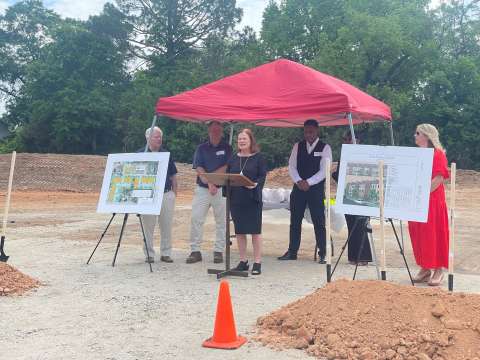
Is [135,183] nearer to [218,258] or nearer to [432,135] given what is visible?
[218,258]

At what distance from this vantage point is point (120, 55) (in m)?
47.5

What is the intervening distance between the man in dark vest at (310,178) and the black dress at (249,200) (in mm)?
1061

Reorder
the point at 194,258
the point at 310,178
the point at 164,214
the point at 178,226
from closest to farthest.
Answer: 1. the point at 310,178
2. the point at 164,214
3. the point at 194,258
4. the point at 178,226

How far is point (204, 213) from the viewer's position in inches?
322

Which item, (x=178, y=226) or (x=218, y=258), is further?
(x=178, y=226)

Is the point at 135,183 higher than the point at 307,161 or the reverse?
the reverse

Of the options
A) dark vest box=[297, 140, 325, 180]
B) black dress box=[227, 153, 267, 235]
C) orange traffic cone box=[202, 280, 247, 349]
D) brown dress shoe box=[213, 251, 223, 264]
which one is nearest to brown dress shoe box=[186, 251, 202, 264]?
brown dress shoe box=[213, 251, 223, 264]

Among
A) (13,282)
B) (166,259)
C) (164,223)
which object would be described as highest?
(164,223)

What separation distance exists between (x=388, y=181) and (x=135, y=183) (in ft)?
11.7

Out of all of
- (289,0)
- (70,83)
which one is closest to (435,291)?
(289,0)

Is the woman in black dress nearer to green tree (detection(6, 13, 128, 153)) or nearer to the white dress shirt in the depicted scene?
the white dress shirt

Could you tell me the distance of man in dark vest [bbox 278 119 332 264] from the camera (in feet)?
26.4

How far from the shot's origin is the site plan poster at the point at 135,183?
25.0 ft

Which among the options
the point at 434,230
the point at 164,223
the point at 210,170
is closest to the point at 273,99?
the point at 210,170
